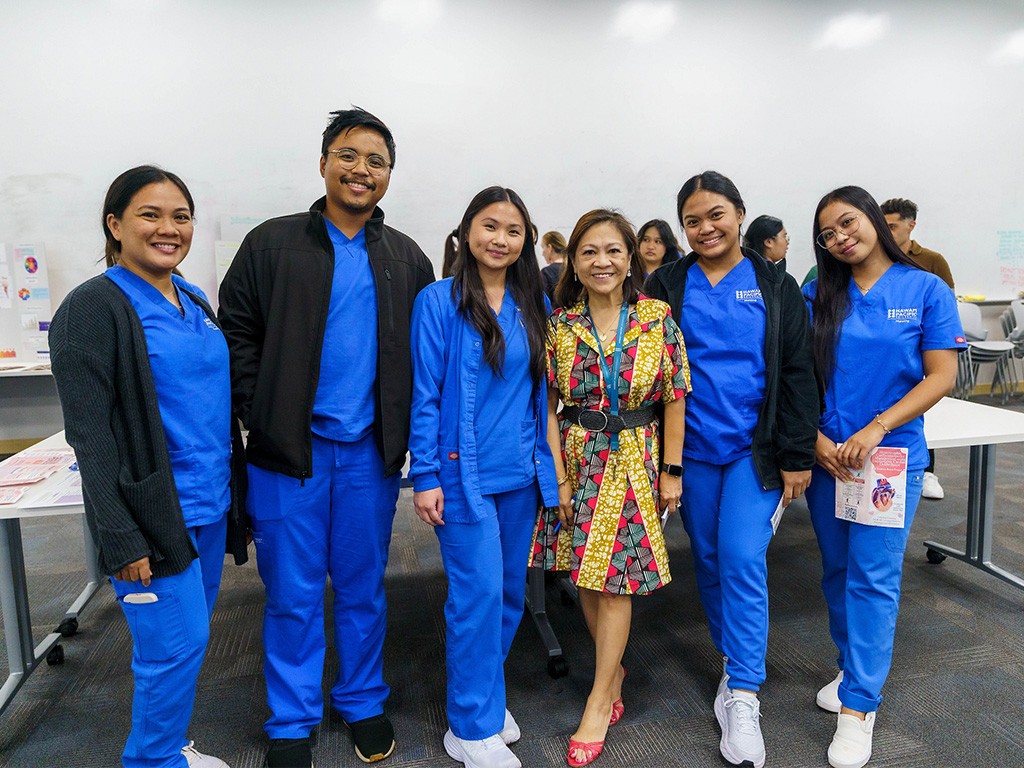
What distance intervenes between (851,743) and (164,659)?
1.67 m

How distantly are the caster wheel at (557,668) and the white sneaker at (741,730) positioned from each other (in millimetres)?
507

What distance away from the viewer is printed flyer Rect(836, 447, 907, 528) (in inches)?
64.5

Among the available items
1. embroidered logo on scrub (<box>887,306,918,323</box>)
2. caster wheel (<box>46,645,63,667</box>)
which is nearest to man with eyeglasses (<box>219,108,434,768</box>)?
caster wheel (<box>46,645,63,667</box>)

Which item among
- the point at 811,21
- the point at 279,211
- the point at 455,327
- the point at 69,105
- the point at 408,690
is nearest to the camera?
the point at 455,327

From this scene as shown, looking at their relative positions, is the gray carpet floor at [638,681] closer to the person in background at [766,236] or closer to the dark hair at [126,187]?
the dark hair at [126,187]

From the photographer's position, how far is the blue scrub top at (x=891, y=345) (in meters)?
1.65

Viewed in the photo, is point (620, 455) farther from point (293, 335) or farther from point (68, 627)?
point (68, 627)

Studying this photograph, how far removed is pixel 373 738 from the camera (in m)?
1.71

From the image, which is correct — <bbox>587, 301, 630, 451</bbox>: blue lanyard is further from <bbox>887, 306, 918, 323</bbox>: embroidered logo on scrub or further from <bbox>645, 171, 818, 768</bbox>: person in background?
<bbox>887, 306, 918, 323</bbox>: embroidered logo on scrub

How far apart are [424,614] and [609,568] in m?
1.16

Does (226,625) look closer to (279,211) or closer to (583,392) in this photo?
(583,392)

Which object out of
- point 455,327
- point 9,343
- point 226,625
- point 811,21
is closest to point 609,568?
point 455,327

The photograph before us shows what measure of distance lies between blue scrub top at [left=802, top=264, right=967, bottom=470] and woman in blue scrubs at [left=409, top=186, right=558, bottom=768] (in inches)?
31.7

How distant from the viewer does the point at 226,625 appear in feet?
8.14
